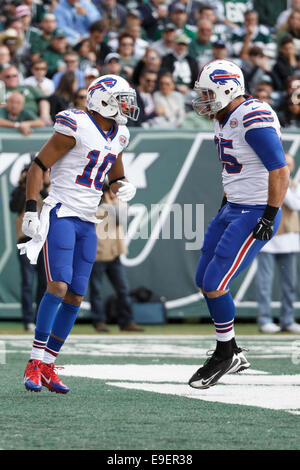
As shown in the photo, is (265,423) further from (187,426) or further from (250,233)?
(250,233)

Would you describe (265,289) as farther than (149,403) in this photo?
Yes

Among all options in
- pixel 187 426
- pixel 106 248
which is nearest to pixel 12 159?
pixel 106 248

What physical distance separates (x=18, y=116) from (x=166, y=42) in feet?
11.6

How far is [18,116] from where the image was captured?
1112cm

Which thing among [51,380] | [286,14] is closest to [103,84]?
[51,380]

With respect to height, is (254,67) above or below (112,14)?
below

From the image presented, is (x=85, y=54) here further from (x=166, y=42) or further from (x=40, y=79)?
(x=166, y=42)

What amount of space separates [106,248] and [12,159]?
5.35ft

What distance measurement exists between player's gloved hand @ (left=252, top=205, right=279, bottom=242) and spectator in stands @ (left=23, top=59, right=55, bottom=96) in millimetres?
6973

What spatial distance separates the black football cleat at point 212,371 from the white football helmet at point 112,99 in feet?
5.04

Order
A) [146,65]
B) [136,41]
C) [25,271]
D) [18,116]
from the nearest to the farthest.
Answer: [25,271] → [18,116] → [146,65] → [136,41]

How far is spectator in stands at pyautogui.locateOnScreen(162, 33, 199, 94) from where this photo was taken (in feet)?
43.9

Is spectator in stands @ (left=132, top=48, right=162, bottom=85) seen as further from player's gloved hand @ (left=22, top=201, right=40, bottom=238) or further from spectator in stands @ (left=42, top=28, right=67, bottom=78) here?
player's gloved hand @ (left=22, top=201, right=40, bottom=238)
